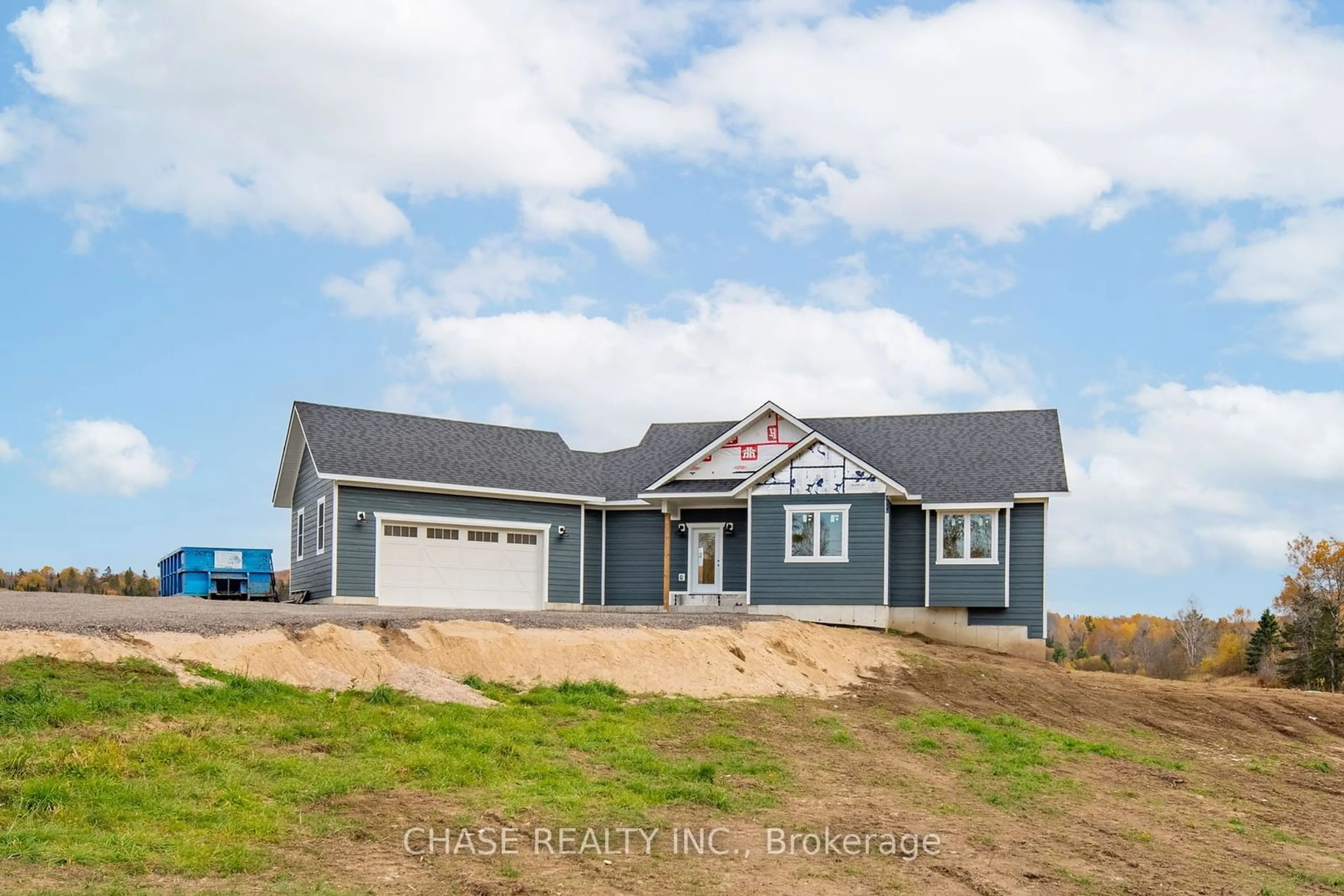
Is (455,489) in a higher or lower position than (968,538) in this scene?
higher

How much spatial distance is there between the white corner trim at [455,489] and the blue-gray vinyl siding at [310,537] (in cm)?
64

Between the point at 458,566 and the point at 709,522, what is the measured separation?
632 cm

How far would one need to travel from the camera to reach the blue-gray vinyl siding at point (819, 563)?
94.6 feet

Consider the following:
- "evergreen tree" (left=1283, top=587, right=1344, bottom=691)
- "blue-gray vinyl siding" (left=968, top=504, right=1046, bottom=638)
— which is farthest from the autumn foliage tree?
"blue-gray vinyl siding" (left=968, top=504, right=1046, bottom=638)

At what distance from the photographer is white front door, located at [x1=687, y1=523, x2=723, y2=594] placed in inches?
1246

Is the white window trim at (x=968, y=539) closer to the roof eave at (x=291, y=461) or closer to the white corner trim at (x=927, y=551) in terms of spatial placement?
the white corner trim at (x=927, y=551)

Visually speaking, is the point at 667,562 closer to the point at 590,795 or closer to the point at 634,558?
the point at 634,558

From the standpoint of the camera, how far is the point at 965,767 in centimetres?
1477

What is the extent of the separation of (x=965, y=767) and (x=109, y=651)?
9949 millimetres

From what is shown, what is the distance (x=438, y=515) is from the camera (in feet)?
99.7

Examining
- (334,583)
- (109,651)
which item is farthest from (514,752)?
(334,583)

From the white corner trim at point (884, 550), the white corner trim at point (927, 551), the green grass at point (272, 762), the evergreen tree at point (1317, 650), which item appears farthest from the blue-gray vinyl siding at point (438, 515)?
the evergreen tree at point (1317, 650)

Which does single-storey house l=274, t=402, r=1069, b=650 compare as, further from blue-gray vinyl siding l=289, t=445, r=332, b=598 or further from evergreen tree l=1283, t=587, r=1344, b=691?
evergreen tree l=1283, t=587, r=1344, b=691

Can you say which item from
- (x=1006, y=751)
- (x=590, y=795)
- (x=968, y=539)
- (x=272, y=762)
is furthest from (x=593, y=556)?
(x=272, y=762)
